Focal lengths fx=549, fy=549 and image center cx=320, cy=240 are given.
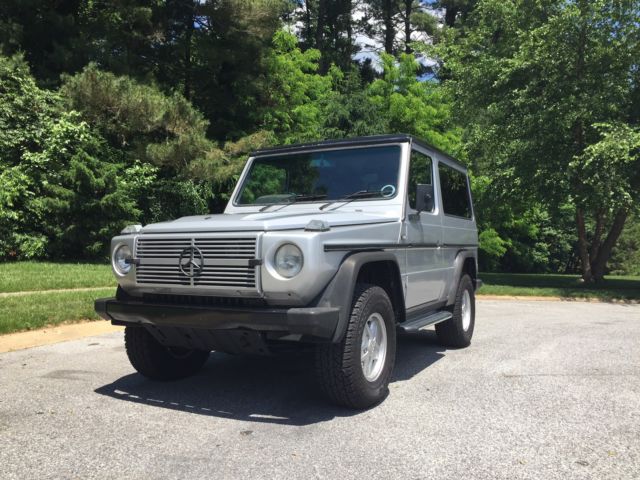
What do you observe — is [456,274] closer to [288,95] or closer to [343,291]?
[343,291]

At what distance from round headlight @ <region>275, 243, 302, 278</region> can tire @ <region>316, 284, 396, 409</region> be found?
0.60 metres

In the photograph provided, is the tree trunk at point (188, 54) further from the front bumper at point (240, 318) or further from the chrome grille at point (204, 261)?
the front bumper at point (240, 318)

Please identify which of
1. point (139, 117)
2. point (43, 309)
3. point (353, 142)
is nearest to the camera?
point (353, 142)

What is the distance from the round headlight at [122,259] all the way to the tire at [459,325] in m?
3.68

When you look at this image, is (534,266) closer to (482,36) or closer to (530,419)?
(482,36)

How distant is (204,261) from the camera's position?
A: 3912 mm

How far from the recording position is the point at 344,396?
394 cm

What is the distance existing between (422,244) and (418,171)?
71 centimetres

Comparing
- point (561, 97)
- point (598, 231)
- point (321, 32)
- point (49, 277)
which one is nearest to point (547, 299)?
point (561, 97)

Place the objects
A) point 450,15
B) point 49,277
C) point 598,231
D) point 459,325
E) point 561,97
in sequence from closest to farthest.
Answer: point 459,325 < point 49,277 < point 561,97 < point 598,231 < point 450,15

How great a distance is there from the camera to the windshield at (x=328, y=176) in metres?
5.01

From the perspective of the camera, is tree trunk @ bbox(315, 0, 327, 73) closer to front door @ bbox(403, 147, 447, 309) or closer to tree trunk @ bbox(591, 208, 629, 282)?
tree trunk @ bbox(591, 208, 629, 282)

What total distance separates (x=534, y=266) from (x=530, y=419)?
3807 cm

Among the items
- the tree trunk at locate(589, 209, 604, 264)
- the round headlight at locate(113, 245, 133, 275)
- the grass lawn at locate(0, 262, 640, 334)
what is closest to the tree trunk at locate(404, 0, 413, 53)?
the tree trunk at locate(589, 209, 604, 264)
